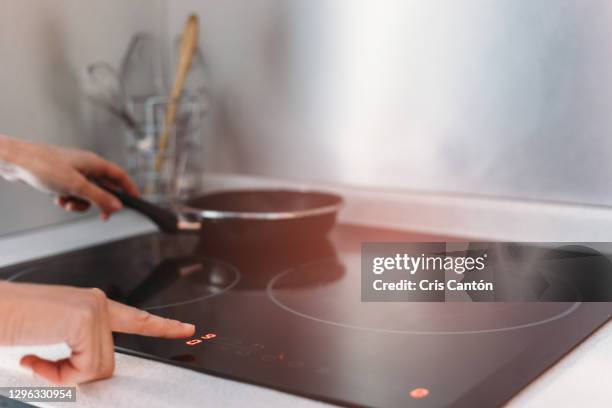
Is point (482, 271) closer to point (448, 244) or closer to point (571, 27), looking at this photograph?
point (448, 244)

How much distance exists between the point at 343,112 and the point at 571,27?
1.17ft

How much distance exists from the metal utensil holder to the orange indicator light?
0.76 metres

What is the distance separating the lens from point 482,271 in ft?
2.81

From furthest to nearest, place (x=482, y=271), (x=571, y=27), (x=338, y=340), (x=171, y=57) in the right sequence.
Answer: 1. (x=171, y=57)
2. (x=571, y=27)
3. (x=482, y=271)
4. (x=338, y=340)

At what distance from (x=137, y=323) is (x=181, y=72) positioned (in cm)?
69

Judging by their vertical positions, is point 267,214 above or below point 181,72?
below

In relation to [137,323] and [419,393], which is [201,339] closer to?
[137,323]

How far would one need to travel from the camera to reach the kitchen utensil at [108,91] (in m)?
1.19

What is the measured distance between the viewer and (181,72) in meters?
1.20

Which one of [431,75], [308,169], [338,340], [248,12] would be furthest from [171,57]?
[338,340]

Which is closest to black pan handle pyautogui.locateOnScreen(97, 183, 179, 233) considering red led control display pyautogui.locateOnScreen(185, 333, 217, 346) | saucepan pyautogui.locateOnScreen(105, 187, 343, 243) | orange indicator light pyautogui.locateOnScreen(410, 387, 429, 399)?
saucepan pyautogui.locateOnScreen(105, 187, 343, 243)

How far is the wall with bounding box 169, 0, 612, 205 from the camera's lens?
970 millimetres

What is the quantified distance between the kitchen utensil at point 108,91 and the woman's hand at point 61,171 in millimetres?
182

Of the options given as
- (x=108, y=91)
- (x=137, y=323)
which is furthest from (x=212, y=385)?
(x=108, y=91)
